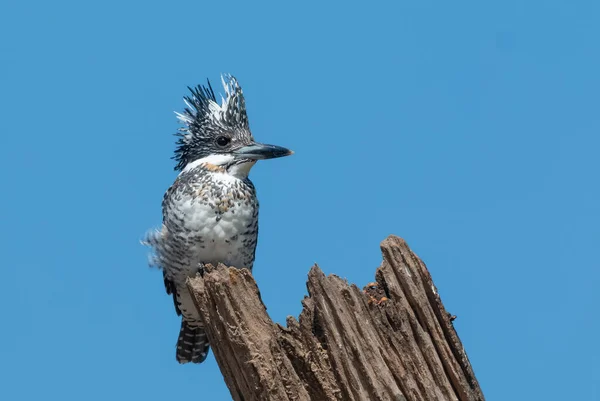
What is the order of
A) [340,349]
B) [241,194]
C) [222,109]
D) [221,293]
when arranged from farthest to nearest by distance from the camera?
[222,109] < [241,194] < [221,293] < [340,349]

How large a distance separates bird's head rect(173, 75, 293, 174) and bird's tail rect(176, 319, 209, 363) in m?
1.46

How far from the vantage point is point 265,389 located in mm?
4918

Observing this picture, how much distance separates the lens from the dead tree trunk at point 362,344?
4.82 m

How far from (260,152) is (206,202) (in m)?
0.67

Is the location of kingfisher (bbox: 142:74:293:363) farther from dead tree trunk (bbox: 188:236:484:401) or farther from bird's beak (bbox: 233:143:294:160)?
dead tree trunk (bbox: 188:236:484:401)

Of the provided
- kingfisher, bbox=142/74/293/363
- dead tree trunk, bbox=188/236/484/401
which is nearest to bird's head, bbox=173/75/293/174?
kingfisher, bbox=142/74/293/363

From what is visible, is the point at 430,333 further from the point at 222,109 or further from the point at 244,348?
the point at 222,109

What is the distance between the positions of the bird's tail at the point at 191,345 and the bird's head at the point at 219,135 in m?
1.46

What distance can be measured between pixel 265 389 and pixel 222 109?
10.5ft

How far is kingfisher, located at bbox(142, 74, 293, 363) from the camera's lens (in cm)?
682

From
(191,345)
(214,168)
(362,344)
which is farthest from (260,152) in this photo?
(362,344)

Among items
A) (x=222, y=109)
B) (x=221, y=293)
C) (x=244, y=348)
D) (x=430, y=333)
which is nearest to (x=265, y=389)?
(x=244, y=348)

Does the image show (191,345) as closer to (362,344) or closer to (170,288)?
(170,288)

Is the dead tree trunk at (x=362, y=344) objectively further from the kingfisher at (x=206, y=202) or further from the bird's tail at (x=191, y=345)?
the bird's tail at (x=191, y=345)
